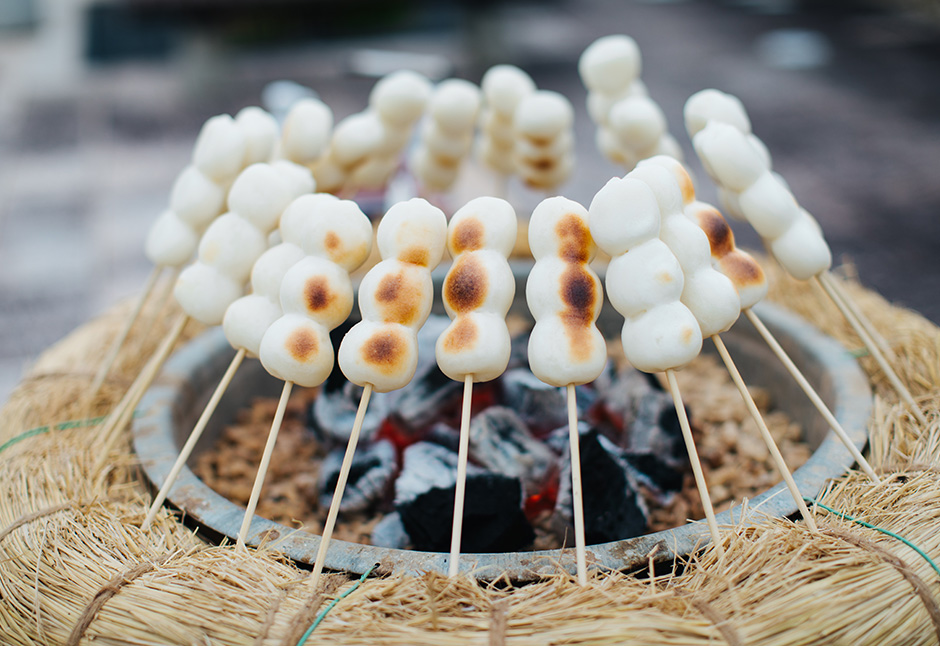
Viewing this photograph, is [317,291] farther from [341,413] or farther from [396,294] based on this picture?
[341,413]

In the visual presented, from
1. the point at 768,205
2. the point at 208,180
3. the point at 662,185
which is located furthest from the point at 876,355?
the point at 208,180

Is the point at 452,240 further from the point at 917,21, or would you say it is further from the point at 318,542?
the point at 917,21

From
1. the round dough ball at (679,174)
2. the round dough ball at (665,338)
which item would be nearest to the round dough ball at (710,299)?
the round dough ball at (665,338)

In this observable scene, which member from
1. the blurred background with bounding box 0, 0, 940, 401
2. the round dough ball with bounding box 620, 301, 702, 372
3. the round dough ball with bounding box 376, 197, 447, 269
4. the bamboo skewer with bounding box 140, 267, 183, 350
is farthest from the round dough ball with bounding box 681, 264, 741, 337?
the blurred background with bounding box 0, 0, 940, 401

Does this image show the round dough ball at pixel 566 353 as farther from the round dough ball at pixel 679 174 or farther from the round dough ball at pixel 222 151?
the round dough ball at pixel 222 151

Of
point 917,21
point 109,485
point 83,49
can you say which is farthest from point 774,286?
point 83,49

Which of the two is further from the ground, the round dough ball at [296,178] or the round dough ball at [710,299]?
the round dough ball at [710,299]
